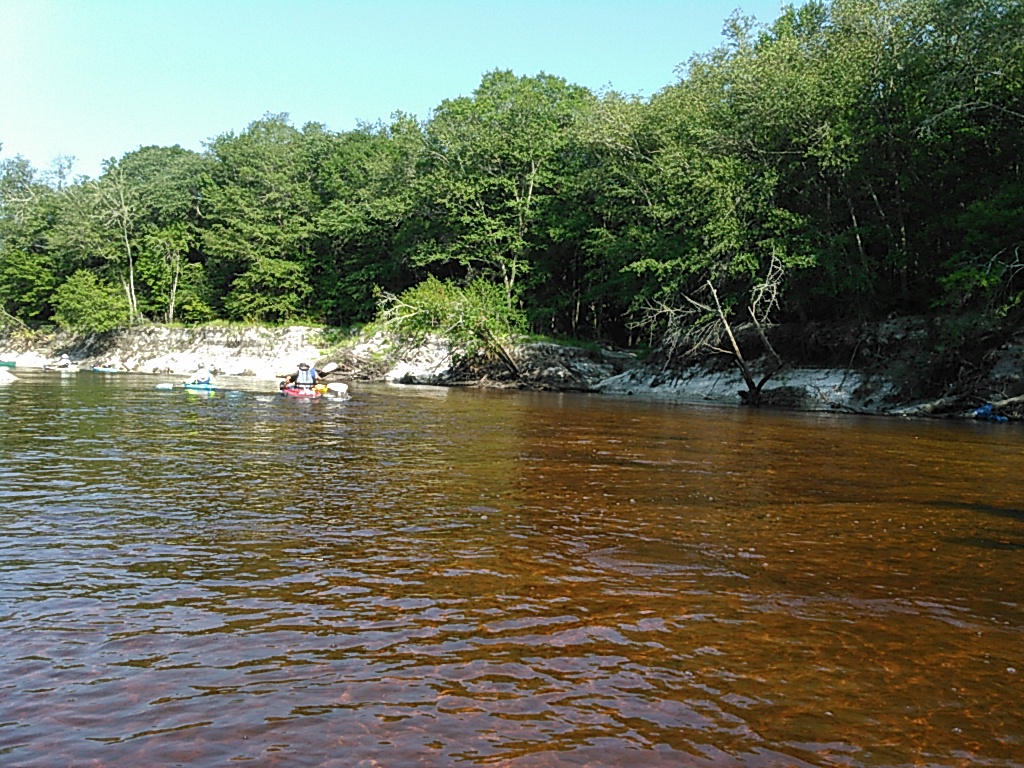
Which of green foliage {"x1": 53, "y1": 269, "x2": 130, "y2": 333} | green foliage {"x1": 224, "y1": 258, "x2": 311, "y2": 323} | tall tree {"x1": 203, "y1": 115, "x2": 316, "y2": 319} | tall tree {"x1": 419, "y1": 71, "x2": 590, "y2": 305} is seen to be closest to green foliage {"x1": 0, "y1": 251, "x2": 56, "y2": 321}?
green foliage {"x1": 53, "y1": 269, "x2": 130, "y2": 333}

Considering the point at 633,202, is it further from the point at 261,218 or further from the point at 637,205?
the point at 261,218

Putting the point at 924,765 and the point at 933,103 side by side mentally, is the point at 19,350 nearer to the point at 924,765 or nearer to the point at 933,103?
the point at 933,103

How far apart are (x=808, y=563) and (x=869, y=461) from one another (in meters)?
7.72

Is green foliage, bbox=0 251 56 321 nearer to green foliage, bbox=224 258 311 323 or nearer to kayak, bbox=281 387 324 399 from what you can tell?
green foliage, bbox=224 258 311 323

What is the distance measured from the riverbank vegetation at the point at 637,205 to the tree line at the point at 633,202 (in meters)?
0.13

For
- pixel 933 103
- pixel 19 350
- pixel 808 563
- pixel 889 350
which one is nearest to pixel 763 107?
pixel 933 103

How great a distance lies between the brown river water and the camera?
4090 mm

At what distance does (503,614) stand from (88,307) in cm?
6186

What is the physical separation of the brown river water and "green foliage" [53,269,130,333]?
168ft

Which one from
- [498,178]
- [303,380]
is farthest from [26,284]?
[303,380]

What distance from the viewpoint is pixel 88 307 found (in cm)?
5912

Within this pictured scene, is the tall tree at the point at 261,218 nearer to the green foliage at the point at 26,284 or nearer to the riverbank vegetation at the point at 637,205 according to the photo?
the riverbank vegetation at the point at 637,205

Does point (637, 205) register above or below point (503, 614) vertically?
above

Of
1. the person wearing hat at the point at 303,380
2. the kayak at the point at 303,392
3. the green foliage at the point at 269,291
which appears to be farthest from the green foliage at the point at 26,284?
the kayak at the point at 303,392
